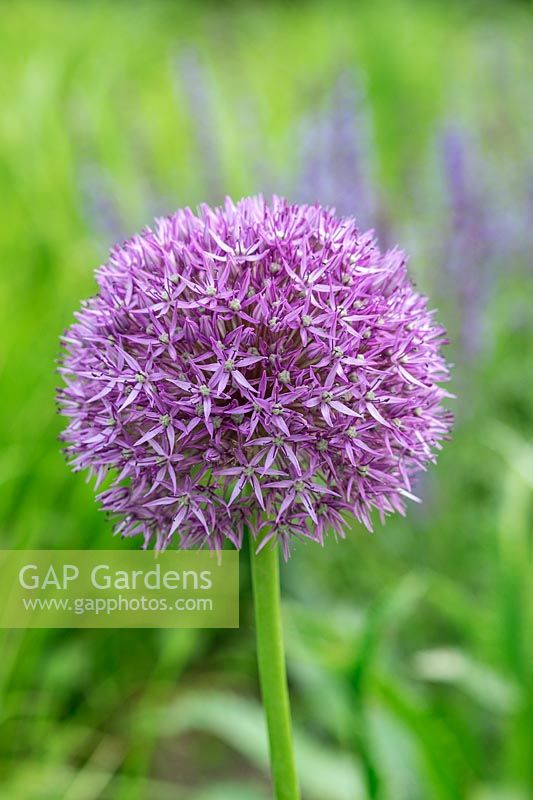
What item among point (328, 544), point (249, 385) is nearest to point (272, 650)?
point (249, 385)

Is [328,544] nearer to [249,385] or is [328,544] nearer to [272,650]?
[272,650]

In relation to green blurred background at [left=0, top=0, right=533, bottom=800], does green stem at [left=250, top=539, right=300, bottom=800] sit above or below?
below

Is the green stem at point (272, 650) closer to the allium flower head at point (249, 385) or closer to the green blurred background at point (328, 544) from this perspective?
the allium flower head at point (249, 385)

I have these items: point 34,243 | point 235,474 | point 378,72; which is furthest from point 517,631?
point 378,72

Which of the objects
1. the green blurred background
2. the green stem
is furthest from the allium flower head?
the green blurred background

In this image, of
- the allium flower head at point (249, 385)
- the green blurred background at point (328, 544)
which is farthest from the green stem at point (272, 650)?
the green blurred background at point (328, 544)

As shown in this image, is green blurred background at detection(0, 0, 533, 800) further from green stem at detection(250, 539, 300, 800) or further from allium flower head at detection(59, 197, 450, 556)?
allium flower head at detection(59, 197, 450, 556)

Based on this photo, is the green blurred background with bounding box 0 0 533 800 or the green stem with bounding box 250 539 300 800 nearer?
the green stem with bounding box 250 539 300 800
